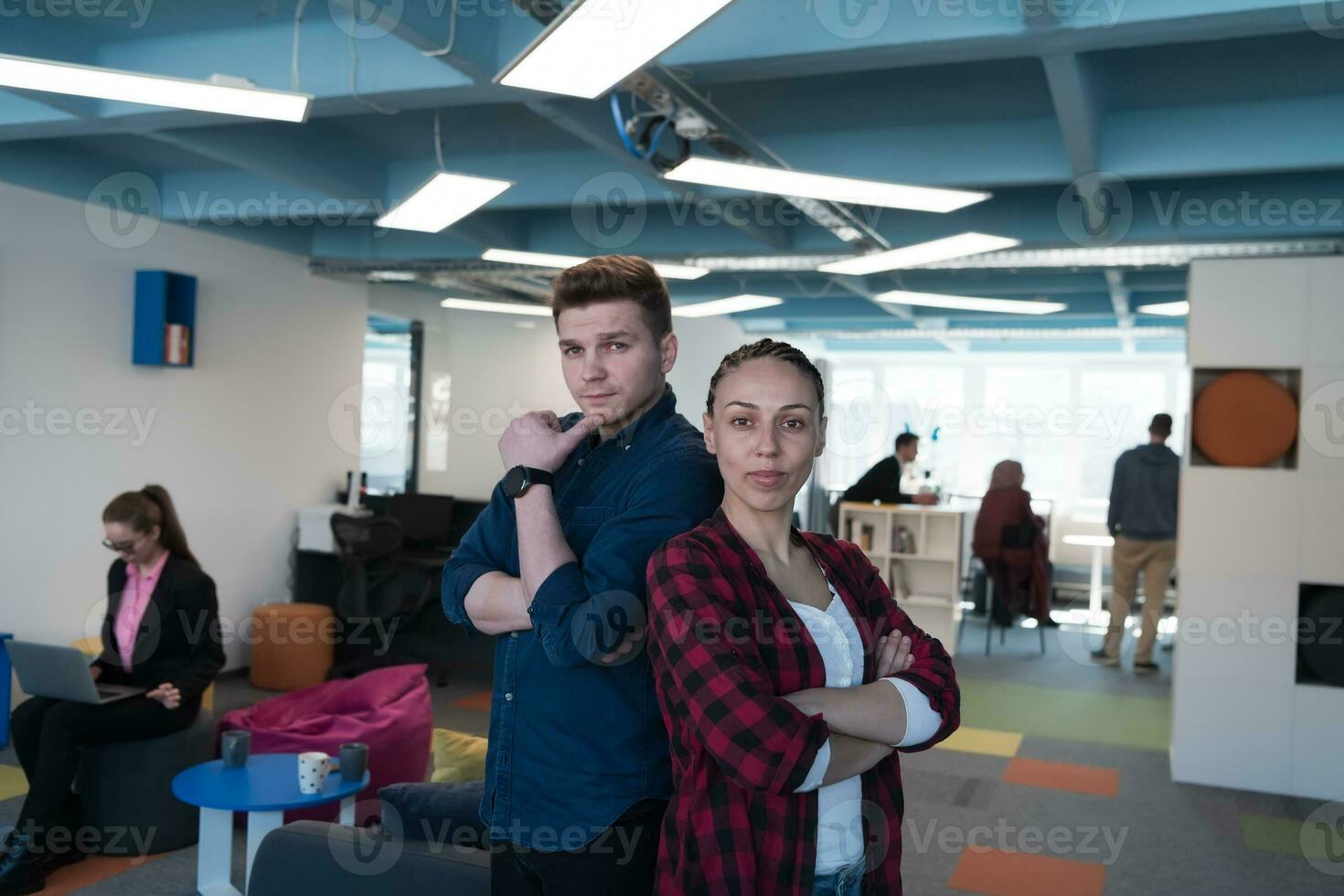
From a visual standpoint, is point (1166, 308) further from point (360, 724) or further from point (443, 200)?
point (360, 724)

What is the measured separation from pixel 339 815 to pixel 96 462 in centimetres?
340

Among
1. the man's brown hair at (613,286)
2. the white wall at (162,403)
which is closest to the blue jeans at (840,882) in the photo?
the man's brown hair at (613,286)

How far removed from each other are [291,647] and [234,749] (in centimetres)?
325

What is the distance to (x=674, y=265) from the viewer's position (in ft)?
24.4

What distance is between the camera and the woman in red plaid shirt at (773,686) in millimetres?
1440

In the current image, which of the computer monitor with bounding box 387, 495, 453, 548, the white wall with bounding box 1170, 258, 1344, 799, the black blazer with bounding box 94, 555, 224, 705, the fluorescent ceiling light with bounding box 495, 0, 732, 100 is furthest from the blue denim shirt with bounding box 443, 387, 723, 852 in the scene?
the computer monitor with bounding box 387, 495, 453, 548

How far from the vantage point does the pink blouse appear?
4.38 metres

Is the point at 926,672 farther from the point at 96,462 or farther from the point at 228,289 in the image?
the point at 228,289

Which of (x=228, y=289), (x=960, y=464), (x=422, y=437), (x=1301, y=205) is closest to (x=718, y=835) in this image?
(x=1301, y=205)

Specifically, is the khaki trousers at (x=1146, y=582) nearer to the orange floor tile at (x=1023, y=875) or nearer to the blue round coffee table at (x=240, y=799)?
the orange floor tile at (x=1023, y=875)

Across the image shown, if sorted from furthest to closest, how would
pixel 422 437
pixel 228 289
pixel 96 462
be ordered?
pixel 422 437 → pixel 228 289 → pixel 96 462

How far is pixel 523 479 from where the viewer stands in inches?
61.8

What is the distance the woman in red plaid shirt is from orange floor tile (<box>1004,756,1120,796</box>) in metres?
4.21

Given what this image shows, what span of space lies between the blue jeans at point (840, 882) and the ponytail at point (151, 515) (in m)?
3.70
